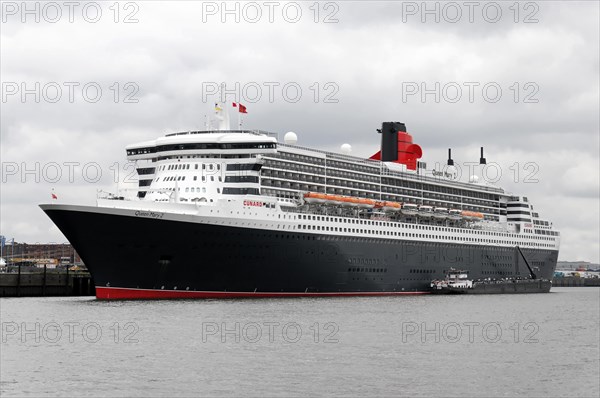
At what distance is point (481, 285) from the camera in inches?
3413

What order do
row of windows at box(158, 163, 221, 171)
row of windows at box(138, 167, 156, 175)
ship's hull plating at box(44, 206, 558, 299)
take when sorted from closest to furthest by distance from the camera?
ship's hull plating at box(44, 206, 558, 299) → row of windows at box(158, 163, 221, 171) → row of windows at box(138, 167, 156, 175)

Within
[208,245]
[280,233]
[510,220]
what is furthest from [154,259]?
[510,220]

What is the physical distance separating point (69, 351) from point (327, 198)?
1489 inches

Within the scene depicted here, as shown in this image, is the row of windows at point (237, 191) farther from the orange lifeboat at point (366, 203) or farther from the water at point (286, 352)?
the orange lifeboat at point (366, 203)

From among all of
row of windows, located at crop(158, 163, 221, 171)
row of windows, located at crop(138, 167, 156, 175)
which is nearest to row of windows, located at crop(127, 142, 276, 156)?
row of windows, located at crop(158, 163, 221, 171)

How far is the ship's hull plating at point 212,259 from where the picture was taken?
190 ft

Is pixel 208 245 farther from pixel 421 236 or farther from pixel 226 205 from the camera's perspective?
pixel 421 236

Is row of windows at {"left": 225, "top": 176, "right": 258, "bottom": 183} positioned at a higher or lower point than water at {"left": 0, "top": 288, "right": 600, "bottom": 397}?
higher

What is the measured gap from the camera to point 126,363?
3216cm

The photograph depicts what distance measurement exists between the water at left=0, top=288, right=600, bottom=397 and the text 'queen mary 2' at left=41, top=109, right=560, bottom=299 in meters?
4.54

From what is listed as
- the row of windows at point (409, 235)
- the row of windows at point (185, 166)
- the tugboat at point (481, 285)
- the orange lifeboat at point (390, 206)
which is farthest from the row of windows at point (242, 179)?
the tugboat at point (481, 285)

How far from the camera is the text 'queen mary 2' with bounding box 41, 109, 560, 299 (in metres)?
58.7

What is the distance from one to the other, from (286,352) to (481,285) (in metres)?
54.5

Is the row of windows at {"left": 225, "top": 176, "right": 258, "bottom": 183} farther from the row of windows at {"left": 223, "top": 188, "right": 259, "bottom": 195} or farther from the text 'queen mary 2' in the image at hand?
the row of windows at {"left": 223, "top": 188, "right": 259, "bottom": 195}
